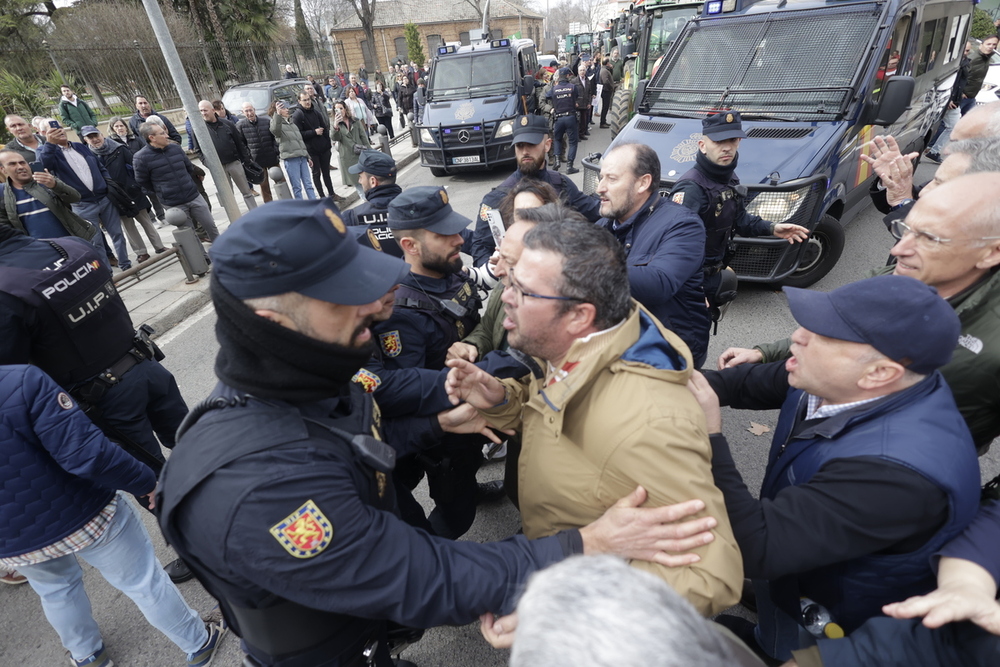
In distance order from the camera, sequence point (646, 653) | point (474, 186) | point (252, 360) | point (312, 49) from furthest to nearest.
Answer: point (312, 49), point (474, 186), point (252, 360), point (646, 653)

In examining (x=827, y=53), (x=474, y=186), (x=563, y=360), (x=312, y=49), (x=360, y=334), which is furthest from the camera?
(x=312, y=49)

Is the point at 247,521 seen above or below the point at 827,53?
below

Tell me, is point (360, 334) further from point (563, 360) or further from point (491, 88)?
point (491, 88)

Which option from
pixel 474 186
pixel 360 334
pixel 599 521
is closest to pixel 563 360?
pixel 599 521

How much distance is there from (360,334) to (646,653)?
1002 millimetres

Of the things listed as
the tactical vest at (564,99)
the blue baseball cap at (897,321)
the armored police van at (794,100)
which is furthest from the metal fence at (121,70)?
the blue baseball cap at (897,321)

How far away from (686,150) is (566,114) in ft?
18.9

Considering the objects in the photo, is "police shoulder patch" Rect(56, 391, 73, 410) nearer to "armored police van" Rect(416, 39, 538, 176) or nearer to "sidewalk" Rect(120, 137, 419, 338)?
"sidewalk" Rect(120, 137, 419, 338)

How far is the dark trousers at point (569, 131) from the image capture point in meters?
9.95

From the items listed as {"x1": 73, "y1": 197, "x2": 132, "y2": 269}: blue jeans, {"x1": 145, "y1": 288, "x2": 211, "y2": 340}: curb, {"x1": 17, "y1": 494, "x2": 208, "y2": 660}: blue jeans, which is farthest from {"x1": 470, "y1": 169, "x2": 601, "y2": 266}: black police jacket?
{"x1": 73, "y1": 197, "x2": 132, "y2": 269}: blue jeans

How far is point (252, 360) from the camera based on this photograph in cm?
123

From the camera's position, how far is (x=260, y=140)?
9.01m

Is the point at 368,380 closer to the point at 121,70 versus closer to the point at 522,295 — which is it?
the point at 522,295

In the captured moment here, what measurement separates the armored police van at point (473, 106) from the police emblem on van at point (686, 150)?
5.43 meters
